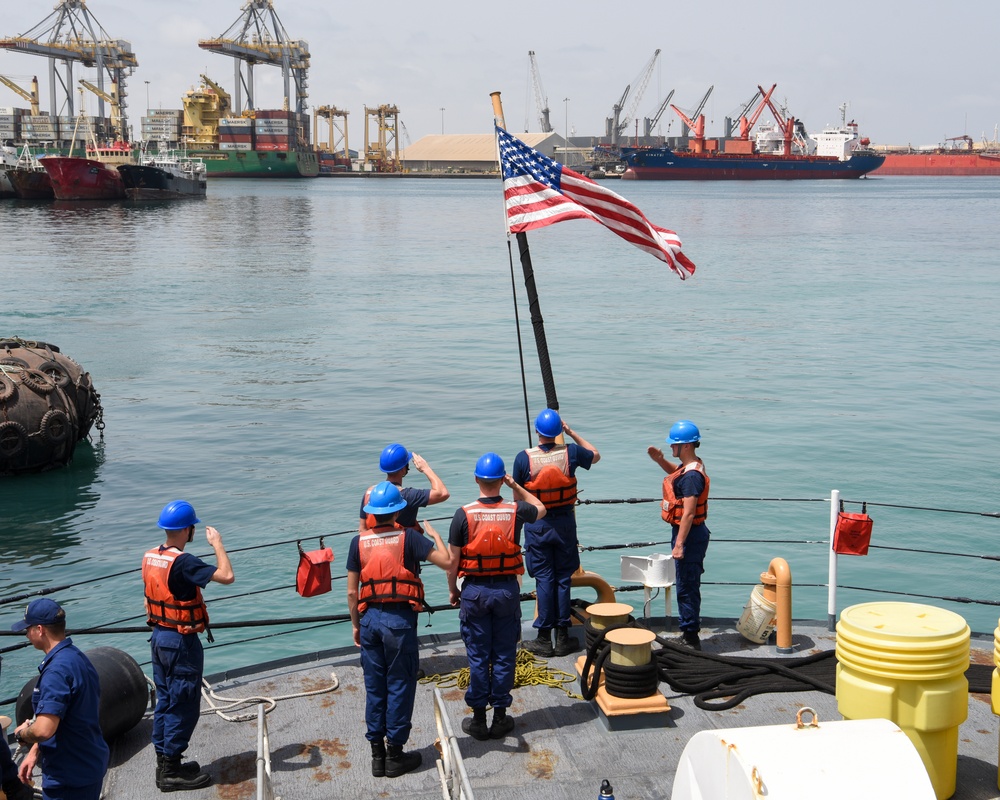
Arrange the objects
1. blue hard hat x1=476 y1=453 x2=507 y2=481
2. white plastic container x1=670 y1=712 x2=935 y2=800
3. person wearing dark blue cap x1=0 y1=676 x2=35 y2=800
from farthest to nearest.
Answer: blue hard hat x1=476 y1=453 x2=507 y2=481
person wearing dark blue cap x1=0 y1=676 x2=35 y2=800
white plastic container x1=670 y1=712 x2=935 y2=800

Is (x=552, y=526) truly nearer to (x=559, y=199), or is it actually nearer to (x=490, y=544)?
(x=490, y=544)

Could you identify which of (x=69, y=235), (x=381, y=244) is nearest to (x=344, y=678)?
(x=381, y=244)

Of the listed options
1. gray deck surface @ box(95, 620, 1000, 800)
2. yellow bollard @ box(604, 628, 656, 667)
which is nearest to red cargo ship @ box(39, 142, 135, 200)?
gray deck surface @ box(95, 620, 1000, 800)

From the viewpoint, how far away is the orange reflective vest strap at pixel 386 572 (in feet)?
21.8

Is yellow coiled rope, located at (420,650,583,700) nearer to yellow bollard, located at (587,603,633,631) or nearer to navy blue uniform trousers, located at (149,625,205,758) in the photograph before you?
yellow bollard, located at (587,603,633,631)

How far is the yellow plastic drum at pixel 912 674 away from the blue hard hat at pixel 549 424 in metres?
2.81

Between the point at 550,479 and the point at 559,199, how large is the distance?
2.98 metres

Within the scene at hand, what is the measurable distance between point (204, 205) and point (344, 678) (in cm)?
12000

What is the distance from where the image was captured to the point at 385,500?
669cm

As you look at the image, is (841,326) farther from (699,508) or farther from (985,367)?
(699,508)

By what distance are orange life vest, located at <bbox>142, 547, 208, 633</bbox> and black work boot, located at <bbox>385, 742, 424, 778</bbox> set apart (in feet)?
4.85

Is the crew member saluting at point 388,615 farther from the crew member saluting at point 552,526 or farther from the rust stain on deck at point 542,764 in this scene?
the crew member saluting at point 552,526

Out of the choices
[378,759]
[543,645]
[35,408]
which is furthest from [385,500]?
[35,408]

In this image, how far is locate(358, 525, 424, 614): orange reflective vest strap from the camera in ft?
21.8
